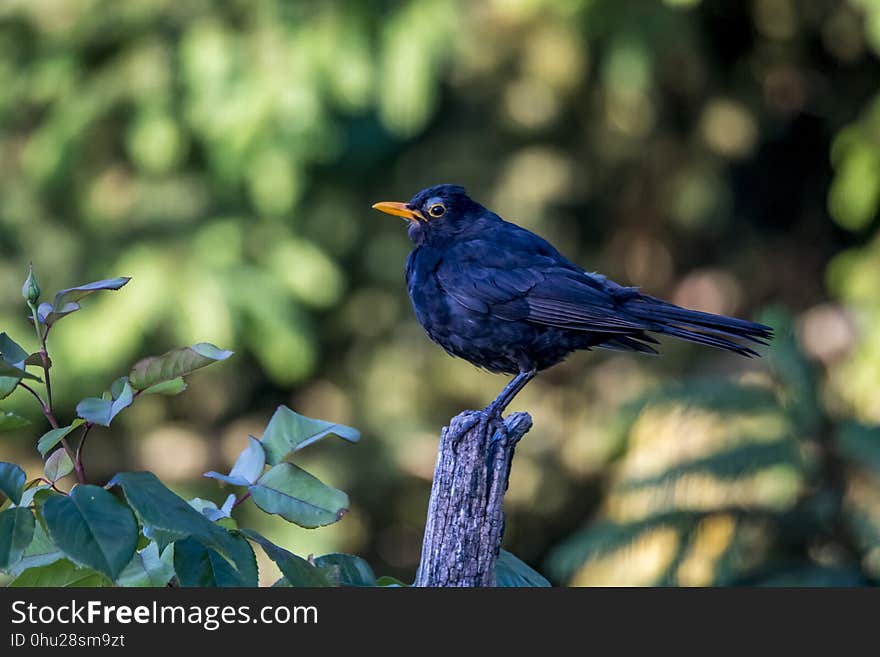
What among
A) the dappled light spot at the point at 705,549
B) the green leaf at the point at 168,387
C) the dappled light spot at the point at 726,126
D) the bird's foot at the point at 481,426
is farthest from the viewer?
the dappled light spot at the point at 726,126

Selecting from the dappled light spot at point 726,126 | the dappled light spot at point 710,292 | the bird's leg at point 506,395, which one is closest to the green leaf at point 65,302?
the bird's leg at point 506,395

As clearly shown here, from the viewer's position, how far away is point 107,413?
1.30 m

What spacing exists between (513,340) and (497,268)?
221 millimetres

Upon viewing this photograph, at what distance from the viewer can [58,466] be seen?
1.39m

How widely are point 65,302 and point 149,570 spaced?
37cm

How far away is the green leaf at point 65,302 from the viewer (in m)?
1.38

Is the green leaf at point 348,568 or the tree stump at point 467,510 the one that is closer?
the green leaf at point 348,568

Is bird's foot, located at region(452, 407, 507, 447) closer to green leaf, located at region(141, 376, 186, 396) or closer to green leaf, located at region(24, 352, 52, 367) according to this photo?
green leaf, located at region(141, 376, 186, 396)

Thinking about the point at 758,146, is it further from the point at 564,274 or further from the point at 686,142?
the point at 564,274

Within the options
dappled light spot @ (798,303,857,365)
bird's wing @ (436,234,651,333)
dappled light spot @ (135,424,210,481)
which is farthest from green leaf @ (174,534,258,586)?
dappled light spot @ (798,303,857,365)

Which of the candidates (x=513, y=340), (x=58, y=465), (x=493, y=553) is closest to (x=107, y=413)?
(x=58, y=465)

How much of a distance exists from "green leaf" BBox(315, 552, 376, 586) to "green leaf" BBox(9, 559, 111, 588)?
304 millimetres

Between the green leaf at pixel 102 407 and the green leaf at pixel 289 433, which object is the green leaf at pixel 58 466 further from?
the green leaf at pixel 289 433

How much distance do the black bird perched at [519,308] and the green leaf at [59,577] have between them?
1574mm
